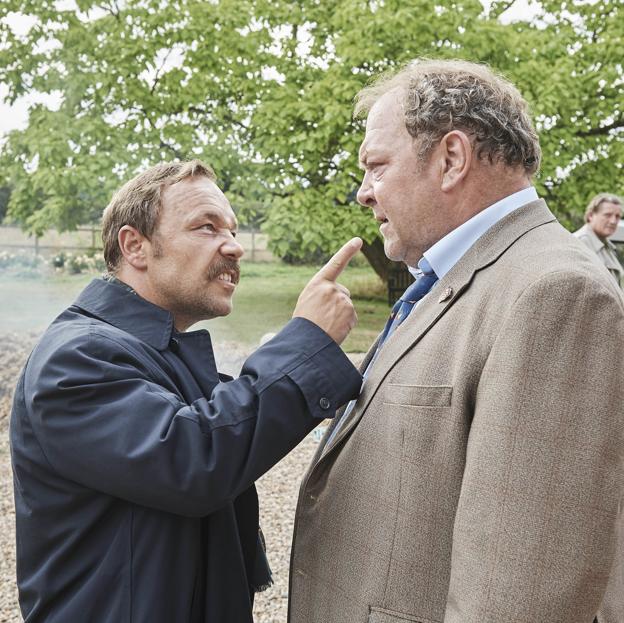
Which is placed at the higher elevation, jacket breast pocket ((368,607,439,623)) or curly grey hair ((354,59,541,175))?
curly grey hair ((354,59,541,175))

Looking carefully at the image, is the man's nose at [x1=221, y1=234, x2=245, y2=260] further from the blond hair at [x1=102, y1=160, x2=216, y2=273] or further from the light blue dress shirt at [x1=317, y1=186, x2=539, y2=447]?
the light blue dress shirt at [x1=317, y1=186, x2=539, y2=447]

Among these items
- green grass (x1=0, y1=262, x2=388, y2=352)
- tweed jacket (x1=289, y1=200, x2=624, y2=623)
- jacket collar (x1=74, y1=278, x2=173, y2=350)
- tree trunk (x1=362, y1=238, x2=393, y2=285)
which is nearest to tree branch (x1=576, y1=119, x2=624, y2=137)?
tree trunk (x1=362, y1=238, x2=393, y2=285)

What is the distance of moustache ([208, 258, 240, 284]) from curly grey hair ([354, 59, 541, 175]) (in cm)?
70

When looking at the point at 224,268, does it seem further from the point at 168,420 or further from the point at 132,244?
the point at 168,420

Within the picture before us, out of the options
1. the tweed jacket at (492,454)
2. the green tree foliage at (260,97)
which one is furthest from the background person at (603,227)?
the tweed jacket at (492,454)

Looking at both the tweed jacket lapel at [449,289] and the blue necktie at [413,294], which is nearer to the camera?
the tweed jacket lapel at [449,289]

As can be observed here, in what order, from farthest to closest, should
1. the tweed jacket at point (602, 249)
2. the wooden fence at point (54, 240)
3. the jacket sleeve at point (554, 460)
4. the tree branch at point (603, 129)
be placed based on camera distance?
the tree branch at point (603, 129)
the wooden fence at point (54, 240)
the tweed jacket at point (602, 249)
the jacket sleeve at point (554, 460)

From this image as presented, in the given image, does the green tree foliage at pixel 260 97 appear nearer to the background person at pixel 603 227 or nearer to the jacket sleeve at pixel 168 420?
the background person at pixel 603 227

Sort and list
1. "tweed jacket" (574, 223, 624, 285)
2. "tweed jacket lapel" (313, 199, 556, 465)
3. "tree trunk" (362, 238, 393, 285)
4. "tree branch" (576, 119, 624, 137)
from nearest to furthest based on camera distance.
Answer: "tweed jacket lapel" (313, 199, 556, 465)
"tweed jacket" (574, 223, 624, 285)
"tree branch" (576, 119, 624, 137)
"tree trunk" (362, 238, 393, 285)

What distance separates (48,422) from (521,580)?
1089 mm

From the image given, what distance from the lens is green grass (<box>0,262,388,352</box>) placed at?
10758 millimetres

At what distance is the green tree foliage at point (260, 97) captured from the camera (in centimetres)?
993

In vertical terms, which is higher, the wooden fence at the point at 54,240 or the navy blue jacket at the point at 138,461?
the navy blue jacket at the point at 138,461

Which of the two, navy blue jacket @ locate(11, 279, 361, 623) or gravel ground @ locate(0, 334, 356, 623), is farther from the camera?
gravel ground @ locate(0, 334, 356, 623)
